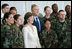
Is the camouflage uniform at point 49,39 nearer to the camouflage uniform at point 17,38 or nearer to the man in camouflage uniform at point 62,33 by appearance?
the man in camouflage uniform at point 62,33

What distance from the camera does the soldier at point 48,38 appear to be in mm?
4340

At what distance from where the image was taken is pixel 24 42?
414 cm

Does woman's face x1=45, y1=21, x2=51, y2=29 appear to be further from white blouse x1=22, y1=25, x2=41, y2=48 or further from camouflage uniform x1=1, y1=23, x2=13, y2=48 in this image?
camouflage uniform x1=1, y1=23, x2=13, y2=48

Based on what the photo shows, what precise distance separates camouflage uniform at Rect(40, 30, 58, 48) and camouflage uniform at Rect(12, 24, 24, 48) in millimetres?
402

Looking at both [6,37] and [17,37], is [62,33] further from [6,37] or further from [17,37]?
[6,37]

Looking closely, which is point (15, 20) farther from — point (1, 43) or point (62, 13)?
point (62, 13)

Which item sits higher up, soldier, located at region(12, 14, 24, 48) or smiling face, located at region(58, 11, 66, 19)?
smiling face, located at region(58, 11, 66, 19)

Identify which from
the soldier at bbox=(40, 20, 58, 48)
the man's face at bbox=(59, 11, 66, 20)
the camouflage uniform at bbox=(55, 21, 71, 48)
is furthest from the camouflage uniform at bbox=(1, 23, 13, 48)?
the man's face at bbox=(59, 11, 66, 20)

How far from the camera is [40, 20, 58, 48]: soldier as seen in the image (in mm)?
4340

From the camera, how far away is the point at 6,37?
14.2ft

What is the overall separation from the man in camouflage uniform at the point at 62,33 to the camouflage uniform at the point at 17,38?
2.35 feet

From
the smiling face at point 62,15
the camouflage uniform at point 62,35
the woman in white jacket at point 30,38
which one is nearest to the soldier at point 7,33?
the woman in white jacket at point 30,38

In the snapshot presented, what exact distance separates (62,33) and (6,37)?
1056 millimetres

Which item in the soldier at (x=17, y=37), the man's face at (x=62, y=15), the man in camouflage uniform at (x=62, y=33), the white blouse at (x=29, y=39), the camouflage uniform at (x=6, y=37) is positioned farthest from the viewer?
the man's face at (x=62, y=15)
